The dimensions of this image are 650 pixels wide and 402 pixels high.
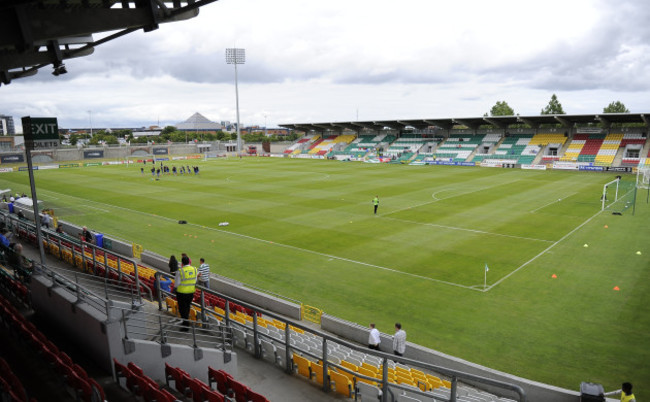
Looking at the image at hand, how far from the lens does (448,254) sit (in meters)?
22.0

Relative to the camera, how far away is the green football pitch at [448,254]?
44.0 ft

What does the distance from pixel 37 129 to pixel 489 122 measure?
74.1 meters

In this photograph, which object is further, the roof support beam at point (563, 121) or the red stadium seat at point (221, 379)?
the roof support beam at point (563, 121)

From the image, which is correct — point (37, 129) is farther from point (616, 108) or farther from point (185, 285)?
point (616, 108)

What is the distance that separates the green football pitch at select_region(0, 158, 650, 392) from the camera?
1341cm

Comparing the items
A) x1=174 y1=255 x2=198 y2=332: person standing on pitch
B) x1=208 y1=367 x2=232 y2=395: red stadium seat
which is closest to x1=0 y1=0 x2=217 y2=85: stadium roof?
x1=174 y1=255 x2=198 y2=332: person standing on pitch

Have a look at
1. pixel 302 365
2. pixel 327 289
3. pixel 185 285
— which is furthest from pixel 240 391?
pixel 327 289

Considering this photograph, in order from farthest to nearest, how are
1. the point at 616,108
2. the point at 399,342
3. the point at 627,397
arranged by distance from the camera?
the point at 616,108 < the point at 399,342 < the point at 627,397

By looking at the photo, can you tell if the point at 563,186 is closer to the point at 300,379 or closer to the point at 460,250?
the point at 460,250

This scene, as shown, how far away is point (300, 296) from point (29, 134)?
10.4 meters

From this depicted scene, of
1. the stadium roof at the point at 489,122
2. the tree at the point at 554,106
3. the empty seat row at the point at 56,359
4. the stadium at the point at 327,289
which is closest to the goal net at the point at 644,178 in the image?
the stadium at the point at 327,289

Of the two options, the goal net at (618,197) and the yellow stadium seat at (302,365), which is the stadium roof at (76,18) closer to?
the yellow stadium seat at (302,365)

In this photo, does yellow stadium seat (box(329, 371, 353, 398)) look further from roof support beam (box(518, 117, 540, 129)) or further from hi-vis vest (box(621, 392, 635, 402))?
roof support beam (box(518, 117, 540, 129))

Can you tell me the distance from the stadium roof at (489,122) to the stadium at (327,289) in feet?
46.9
